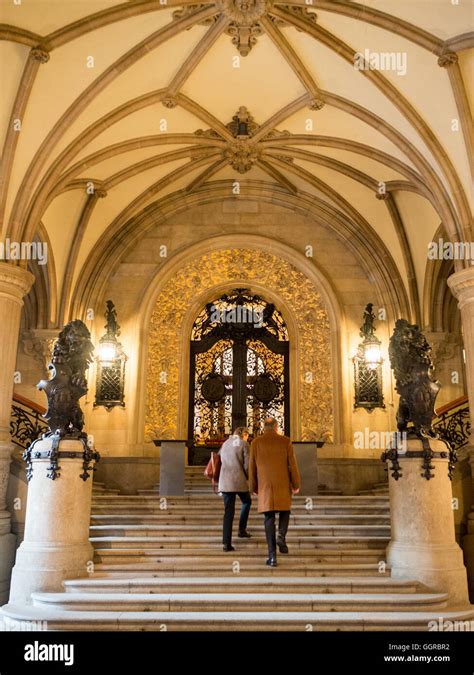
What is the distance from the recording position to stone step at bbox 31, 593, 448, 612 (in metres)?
5.36

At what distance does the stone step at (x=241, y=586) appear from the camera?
5.82 metres

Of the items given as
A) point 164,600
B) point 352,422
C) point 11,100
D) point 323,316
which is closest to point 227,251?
point 323,316

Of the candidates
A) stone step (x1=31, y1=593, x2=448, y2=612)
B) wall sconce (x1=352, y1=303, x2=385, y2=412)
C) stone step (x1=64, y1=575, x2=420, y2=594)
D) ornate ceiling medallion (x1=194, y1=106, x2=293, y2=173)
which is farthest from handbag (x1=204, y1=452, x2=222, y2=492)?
ornate ceiling medallion (x1=194, y1=106, x2=293, y2=173)

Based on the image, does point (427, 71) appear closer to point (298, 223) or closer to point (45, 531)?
point (298, 223)

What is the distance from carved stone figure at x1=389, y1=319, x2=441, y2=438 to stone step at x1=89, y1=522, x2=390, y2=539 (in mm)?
1446

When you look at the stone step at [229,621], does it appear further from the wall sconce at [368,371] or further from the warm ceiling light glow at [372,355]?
the warm ceiling light glow at [372,355]

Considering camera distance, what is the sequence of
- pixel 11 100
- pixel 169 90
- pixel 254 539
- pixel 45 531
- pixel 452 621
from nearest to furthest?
pixel 452 621, pixel 45 531, pixel 254 539, pixel 11 100, pixel 169 90

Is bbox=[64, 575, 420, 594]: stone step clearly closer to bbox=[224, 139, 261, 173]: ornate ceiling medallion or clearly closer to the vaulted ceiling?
the vaulted ceiling

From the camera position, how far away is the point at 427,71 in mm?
8781

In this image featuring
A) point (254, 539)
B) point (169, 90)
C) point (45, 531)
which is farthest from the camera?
point (169, 90)

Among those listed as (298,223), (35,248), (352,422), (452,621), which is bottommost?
(452,621)

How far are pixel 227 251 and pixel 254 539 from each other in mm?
7498

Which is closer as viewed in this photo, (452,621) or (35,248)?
(452,621)

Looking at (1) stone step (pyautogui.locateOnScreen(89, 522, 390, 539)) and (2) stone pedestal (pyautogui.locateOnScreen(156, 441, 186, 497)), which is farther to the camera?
(2) stone pedestal (pyautogui.locateOnScreen(156, 441, 186, 497))
